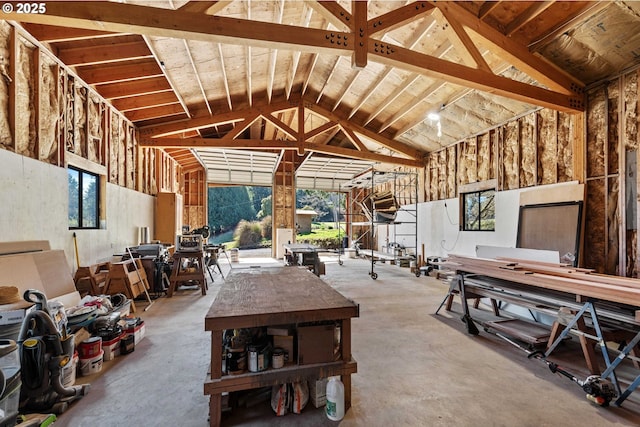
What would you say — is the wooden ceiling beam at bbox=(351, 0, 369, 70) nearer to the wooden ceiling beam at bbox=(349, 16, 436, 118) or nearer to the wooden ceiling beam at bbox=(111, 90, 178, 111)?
the wooden ceiling beam at bbox=(349, 16, 436, 118)

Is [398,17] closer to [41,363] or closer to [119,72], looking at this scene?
[119,72]

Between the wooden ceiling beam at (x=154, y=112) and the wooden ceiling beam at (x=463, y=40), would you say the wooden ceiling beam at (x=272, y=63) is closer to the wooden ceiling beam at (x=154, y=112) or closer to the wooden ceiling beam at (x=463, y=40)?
the wooden ceiling beam at (x=154, y=112)

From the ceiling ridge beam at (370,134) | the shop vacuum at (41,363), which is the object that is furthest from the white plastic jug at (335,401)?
the ceiling ridge beam at (370,134)

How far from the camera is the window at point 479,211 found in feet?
21.7

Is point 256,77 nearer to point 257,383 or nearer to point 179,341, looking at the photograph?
point 179,341

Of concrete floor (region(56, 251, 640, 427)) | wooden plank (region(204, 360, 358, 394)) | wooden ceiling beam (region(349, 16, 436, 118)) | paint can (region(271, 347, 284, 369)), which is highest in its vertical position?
wooden ceiling beam (region(349, 16, 436, 118))

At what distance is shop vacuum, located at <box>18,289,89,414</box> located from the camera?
6.57ft

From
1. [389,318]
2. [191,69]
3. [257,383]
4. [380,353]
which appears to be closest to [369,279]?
[389,318]

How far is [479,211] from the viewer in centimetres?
700

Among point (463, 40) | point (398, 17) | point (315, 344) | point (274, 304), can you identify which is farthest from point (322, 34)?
point (315, 344)

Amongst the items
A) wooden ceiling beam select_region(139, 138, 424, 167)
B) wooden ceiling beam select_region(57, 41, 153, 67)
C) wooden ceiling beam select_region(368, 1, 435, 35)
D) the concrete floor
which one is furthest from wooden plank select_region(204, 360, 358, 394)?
wooden ceiling beam select_region(139, 138, 424, 167)

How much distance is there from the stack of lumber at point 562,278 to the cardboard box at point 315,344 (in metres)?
2.50

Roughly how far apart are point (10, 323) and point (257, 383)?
212cm

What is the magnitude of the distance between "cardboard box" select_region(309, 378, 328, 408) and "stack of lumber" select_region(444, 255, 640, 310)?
103 inches
